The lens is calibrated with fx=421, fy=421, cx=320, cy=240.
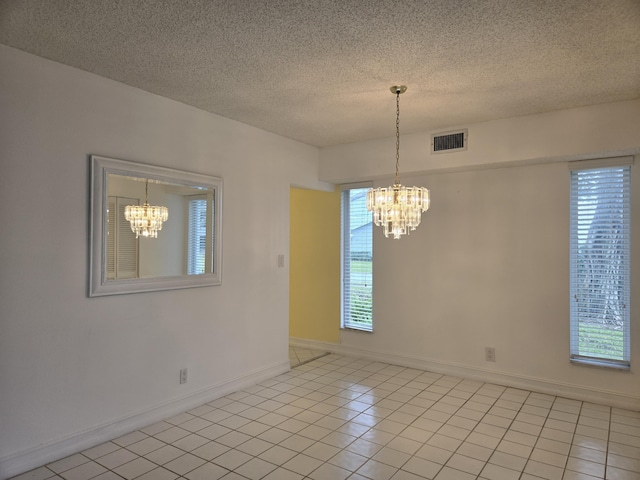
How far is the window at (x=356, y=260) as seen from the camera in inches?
206

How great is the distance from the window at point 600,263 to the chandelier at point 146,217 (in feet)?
12.0

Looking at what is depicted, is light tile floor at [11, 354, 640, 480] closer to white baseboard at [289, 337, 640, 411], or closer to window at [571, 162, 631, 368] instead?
white baseboard at [289, 337, 640, 411]

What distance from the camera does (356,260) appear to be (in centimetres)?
536

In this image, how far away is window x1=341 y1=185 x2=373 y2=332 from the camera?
5.24 m

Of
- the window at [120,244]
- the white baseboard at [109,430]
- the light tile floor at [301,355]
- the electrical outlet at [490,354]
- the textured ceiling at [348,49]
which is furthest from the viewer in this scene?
the light tile floor at [301,355]

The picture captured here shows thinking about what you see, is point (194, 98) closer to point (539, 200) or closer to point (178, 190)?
point (178, 190)

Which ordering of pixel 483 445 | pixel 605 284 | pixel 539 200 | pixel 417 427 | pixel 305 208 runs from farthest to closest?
pixel 305 208, pixel 539 200, pixel 605 284, pixel 417 427, pixel 483 445

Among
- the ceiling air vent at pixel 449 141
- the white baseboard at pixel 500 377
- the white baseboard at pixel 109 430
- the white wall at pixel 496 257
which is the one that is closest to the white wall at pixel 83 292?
the white baseboard at pixel 109 430

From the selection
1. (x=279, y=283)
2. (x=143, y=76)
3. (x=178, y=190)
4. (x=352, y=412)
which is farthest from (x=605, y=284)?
(x=143, y=76)

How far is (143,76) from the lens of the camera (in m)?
2.98

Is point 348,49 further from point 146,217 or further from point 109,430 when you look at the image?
point 109,430

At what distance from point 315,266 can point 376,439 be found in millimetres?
2934

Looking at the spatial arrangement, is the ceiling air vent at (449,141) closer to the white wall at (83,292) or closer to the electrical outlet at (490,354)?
the white wall at (83,292)

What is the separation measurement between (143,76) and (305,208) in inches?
123
